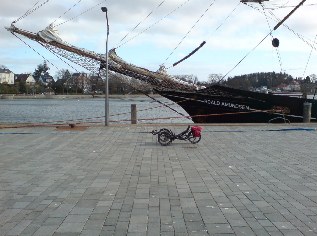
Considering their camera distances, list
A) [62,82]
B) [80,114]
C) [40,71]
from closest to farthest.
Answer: [80,114] → [62,82] → [40,71]

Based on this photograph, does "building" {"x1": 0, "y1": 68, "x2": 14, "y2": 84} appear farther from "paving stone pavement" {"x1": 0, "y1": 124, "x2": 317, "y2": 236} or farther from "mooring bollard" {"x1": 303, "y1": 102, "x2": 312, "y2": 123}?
"paving stone pavement" {"x1": 0, "y1": 124, "x2": 317, "y2": 236}

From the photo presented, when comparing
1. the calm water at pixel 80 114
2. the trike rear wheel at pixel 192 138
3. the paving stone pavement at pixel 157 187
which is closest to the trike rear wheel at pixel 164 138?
the paving stone pavement at pixel 157 187

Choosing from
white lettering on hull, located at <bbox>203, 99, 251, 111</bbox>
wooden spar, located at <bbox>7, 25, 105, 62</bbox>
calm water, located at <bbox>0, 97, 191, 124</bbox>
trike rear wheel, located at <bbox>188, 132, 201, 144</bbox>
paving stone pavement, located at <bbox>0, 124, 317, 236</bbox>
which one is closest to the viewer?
paving stone pavement, located at <bbox>0, 124, 317, 236</bbox>

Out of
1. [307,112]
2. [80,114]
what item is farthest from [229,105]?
[80,114]

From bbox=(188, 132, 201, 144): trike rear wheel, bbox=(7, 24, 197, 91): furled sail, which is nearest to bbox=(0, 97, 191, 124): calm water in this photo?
bbox=(7, 24, 197, 91): furled sail

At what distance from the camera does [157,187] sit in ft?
23.6

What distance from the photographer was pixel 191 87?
2189 cm

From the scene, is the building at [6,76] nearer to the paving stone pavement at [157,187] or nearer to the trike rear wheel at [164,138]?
the trike rear wheel at [164,138]

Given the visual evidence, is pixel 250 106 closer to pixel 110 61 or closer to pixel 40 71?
pixel 110 61

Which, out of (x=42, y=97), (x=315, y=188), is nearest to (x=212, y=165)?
(x=315, y=188)

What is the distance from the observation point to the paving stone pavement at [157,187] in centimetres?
528

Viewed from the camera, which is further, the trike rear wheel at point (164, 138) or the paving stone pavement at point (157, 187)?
the trike rear wheel at point (164, 138)

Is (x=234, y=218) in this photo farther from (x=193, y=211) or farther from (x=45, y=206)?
(x=45, y=206)

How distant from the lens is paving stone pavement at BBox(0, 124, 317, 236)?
5.28 m
